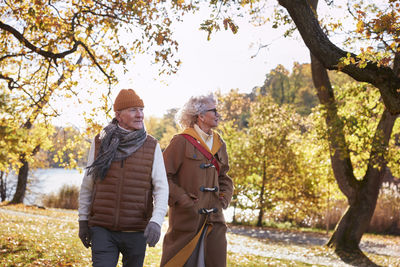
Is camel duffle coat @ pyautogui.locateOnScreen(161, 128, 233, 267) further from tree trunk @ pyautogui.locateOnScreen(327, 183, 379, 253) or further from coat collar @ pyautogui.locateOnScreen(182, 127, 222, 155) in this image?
tree trunk @ pyautogui.locateOnScreen(327, 183, 379, 253)

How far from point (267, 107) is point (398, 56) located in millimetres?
16918

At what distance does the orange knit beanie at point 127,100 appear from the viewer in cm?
387

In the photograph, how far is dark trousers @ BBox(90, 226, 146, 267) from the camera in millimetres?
3500

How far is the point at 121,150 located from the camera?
3.65 metres

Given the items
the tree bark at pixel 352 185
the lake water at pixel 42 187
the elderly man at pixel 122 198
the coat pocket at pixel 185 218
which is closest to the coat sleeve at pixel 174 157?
the coat pocket at pixel 185 218

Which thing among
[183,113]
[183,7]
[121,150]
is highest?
[183,7]

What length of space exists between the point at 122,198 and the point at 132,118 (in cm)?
69

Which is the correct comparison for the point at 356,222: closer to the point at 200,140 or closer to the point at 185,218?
the point at 200,140

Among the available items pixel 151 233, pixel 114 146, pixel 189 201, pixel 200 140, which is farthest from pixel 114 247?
pixel 200 140

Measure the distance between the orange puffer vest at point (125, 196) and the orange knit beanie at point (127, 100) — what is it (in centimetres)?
44

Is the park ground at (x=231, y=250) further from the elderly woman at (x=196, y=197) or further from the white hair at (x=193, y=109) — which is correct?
the white hair at (x=193, y=109)

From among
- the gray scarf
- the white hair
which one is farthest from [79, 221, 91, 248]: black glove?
the white hair

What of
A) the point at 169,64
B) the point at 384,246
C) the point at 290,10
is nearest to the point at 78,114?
the point at 169,64

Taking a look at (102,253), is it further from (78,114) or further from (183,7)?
(78,114)
